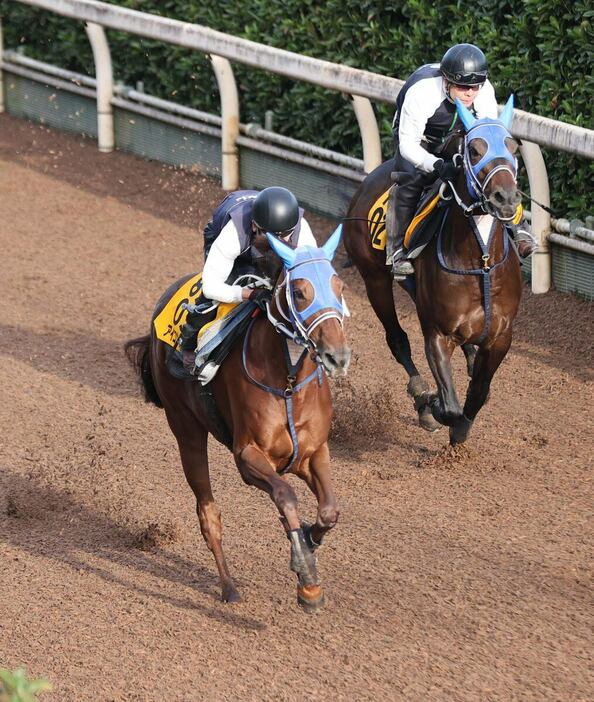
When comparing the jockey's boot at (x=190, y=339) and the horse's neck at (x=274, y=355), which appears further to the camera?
the jockey's boot at (x=190, y=339)

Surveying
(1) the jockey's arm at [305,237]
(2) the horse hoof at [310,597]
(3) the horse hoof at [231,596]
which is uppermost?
(1) the jockey's arm at [305,237]

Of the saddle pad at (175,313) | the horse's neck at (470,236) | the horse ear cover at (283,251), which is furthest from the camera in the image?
the horse's neck at (470,236)

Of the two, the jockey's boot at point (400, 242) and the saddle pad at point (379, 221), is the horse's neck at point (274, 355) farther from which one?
the saddle pad at point (379, 221)

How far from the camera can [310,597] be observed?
218 inches

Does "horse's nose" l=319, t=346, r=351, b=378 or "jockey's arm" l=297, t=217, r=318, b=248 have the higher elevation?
"jockey's arm" l=297, t=217, r=318, b=248

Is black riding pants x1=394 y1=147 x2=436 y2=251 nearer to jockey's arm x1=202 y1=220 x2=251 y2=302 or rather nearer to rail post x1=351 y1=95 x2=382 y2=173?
jockey's arm x1=202 y1=220 x2=251 y2=302

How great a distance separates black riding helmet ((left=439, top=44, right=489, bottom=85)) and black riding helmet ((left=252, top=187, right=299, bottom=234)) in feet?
7.27

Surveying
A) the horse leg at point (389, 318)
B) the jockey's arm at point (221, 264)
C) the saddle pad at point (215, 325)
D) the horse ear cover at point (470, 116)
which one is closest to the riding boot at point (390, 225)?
the horse leg at point (389, 318)

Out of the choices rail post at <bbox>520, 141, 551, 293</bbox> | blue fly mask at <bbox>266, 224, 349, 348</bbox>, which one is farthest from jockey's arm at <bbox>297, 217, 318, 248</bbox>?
rail post at <bbox>520, 141, 551, 293</bbox>

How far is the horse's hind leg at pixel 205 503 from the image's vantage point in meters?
6.18

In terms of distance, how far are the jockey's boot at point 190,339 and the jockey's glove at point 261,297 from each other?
500mm

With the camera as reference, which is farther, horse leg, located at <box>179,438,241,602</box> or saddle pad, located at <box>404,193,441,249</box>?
saddle pad, located at <box>404,193,441,249</box>

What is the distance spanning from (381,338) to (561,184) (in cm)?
178

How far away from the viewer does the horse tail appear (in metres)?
6.83
